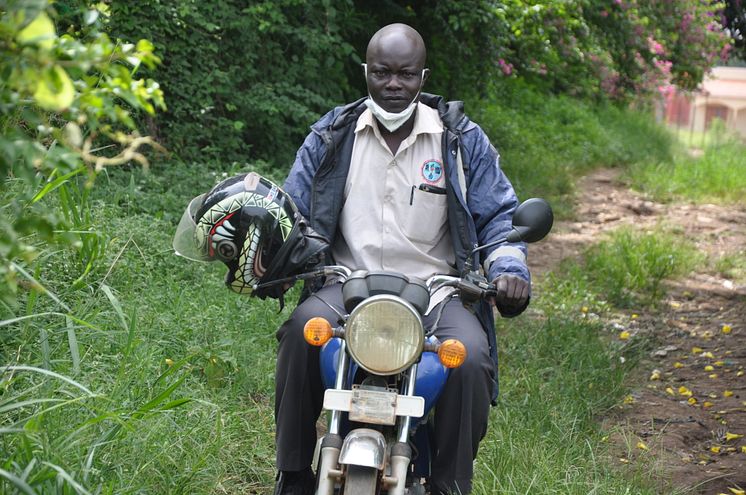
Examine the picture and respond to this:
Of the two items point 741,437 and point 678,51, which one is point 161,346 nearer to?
point 741,437

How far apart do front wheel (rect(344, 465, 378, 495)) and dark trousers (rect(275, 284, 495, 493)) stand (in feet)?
1.61

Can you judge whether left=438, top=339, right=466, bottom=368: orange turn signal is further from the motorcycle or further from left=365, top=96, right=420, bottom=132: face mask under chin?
left=365, top=96, right=420, bottom=132: face mask under chin

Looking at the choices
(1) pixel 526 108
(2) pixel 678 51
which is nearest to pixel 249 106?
(1) pixel 526 108

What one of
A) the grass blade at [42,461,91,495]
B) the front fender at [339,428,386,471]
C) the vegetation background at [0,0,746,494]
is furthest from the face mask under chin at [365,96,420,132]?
the grass blade at [42,461,91,495]

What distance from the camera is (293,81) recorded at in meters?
8.14

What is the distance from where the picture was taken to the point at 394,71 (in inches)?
148

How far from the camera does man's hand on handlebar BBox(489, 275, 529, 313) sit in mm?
3277

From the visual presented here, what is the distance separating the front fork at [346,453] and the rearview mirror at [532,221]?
1.77 feet

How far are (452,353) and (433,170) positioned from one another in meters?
0.97

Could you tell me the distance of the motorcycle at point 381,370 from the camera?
2.87 metres

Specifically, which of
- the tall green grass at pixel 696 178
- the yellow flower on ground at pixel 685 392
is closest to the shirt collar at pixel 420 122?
the yellow flower on ground at pixel 685 392

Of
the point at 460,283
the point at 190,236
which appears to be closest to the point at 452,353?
the point at 460,283

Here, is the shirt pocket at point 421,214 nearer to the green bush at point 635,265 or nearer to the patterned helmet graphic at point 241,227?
the patterned helmet graphic at point 241,227

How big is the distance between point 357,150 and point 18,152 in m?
A: 2.07
